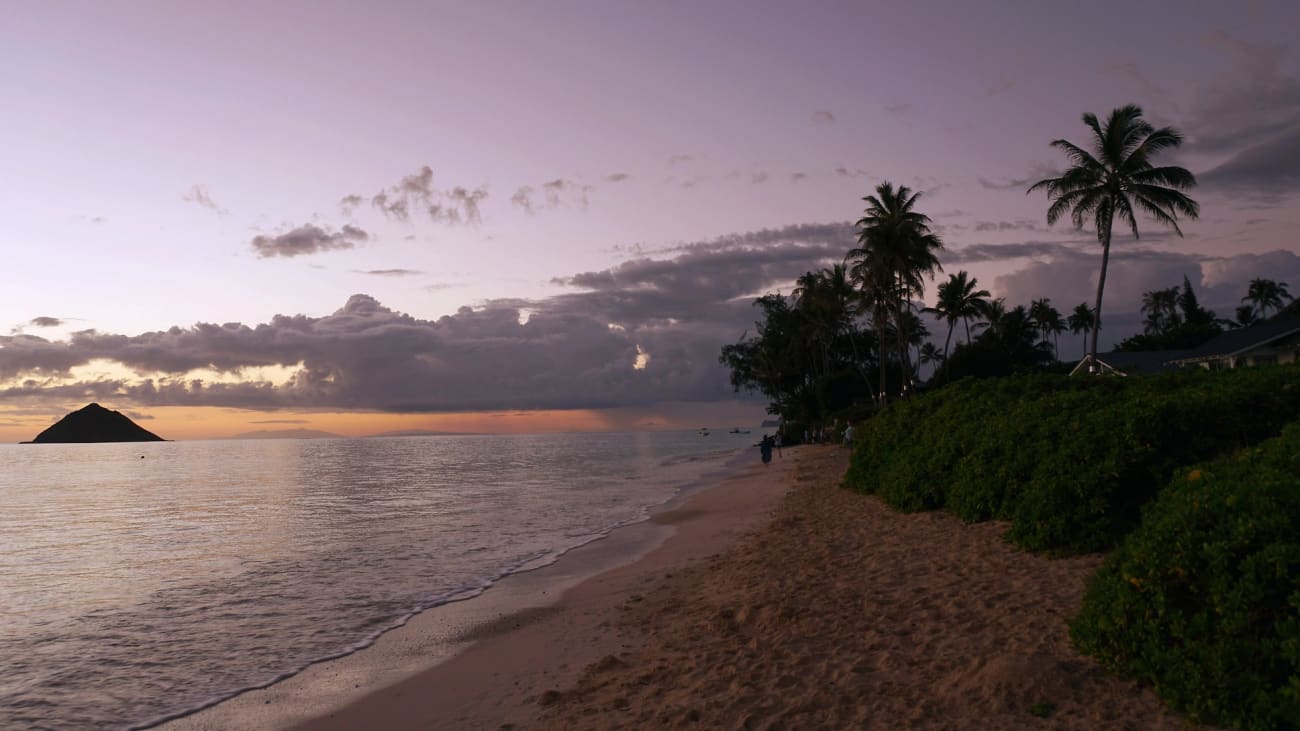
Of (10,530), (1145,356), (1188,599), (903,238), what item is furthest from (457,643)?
(1145,356)

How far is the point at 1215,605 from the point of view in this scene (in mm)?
5473

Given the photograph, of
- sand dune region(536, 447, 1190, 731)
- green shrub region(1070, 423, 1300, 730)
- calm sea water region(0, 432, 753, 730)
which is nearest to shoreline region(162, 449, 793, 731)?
calm sea water region(0, 432, 753, 730)

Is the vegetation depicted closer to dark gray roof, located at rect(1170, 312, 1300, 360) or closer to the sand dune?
the sand dune

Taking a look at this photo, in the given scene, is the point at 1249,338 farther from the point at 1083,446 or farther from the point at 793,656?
the point at 793,656

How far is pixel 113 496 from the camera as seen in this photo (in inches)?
1716

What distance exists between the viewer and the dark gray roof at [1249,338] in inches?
1495

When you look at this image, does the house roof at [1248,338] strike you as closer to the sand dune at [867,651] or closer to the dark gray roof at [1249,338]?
the dark gray roof at [1249,338]

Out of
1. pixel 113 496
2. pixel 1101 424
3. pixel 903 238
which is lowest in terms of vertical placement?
pixel 113 496

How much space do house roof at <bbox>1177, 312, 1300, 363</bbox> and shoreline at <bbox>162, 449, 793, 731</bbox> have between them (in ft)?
123

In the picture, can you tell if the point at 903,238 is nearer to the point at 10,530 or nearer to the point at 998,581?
the point at 998,581

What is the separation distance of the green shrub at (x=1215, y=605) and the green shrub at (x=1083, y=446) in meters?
3.13

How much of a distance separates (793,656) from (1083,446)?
5.86 metres

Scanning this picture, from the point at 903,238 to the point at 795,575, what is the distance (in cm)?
4037

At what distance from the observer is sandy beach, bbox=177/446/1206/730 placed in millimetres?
6008
